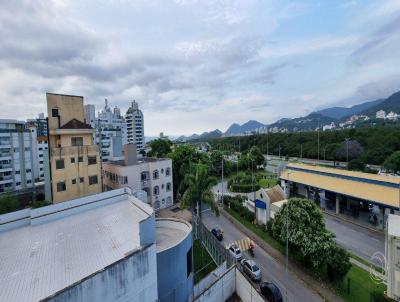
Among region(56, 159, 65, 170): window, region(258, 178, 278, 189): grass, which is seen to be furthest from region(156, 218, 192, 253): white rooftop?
region(258, 178, 278, 189): grass

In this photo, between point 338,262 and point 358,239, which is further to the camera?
point 358,239

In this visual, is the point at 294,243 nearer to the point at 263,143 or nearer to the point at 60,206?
the point at 60,206

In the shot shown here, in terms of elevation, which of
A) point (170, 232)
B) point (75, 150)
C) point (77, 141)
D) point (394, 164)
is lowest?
point (170, 232)

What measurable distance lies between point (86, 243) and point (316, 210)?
14.5 m

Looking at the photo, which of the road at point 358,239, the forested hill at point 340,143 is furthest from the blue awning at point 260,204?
the forested hill at point 340,143

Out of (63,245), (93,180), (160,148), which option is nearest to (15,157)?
(160,148)

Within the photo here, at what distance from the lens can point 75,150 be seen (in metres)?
23.4

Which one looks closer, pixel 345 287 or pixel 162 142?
pixel 345 287

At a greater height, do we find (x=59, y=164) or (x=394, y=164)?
(x=59, y=164)

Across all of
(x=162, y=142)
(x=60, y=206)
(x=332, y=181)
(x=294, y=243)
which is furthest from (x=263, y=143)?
(x=60, y=206)

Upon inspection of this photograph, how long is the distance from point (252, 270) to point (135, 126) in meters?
82.2

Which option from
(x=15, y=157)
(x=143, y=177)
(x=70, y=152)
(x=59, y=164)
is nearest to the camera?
(x=59, y=164)

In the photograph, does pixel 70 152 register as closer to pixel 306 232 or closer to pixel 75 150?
pixel 75 150

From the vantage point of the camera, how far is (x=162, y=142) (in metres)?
49.6
